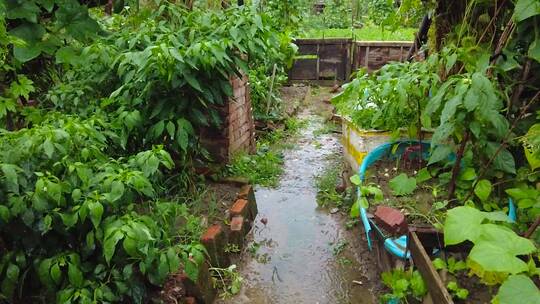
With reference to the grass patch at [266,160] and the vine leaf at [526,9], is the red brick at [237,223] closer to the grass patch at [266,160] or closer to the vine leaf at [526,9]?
the grass patch at [266,160]

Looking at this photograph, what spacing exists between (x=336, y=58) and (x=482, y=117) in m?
7.69

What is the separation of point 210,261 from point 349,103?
2.26 meters

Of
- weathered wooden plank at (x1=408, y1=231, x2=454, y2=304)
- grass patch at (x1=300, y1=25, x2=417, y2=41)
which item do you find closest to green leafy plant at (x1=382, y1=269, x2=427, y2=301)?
weathered wooden plank at (x1=408, y1=231, x2=454, y2=304)

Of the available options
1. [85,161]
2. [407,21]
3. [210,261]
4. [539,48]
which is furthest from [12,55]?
[407,21]

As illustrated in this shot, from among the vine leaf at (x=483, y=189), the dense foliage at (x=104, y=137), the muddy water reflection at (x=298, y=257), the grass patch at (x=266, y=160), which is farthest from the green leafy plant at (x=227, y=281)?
the vine leaf at (x=483, y=189)

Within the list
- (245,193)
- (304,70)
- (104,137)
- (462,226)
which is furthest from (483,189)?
(304,70)

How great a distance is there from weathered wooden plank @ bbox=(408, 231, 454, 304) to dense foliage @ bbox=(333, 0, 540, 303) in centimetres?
15

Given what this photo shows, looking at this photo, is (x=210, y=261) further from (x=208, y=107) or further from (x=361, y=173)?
(x=361, y=173)

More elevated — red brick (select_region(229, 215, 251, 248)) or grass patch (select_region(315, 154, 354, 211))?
red brick (select_region(229, 215, 251, 248))

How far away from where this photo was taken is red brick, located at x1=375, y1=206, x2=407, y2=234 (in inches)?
96.3

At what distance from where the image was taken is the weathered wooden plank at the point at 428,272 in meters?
1.72

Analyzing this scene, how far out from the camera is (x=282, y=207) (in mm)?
3986

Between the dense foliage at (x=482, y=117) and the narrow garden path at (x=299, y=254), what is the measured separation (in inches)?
30.3

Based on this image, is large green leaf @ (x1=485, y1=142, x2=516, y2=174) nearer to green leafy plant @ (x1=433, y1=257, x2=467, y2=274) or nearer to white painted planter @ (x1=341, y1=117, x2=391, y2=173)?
green leafy plant @ (x1=433, y1=257, x2=467, y2=274)
